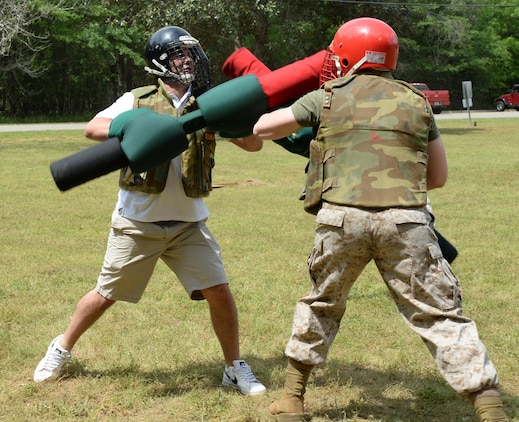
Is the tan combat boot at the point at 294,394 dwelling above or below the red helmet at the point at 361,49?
below

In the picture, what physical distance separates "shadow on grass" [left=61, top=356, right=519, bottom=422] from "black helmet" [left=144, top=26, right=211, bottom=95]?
184cm

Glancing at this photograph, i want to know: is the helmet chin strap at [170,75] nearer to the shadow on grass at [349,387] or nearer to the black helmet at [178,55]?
the black helmet at [178,55]

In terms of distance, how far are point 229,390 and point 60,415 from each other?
1.02 m

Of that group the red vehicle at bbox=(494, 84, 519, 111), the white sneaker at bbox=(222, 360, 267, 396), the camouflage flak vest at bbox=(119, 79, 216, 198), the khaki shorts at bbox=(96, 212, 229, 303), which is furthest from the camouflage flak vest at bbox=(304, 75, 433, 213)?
the red vehicle at bbox=(494, 84, 519, 111)

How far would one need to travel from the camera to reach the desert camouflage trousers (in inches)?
144

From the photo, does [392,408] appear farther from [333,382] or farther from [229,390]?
[229,390]

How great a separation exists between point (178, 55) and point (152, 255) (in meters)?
1.17

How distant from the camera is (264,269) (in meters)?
7.99

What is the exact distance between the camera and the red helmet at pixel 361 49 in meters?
3.72

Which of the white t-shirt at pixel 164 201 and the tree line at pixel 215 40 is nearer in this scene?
the white t-shirt at pixel 164 201

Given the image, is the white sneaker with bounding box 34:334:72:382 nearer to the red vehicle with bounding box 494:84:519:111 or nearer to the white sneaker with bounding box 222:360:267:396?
the white sneaker with bounding box 222:360:267:396

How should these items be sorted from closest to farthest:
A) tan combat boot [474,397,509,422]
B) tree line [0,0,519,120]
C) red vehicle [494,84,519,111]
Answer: tan combat boot [474,397,509,422], tree line [0,0,519,120], red vehicle [494,84,519,111]

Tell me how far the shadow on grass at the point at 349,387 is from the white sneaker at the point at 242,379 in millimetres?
120

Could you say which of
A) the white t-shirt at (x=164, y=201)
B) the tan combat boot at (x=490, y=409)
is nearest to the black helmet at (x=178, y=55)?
the white t-shirt at (x=164, y=201)
